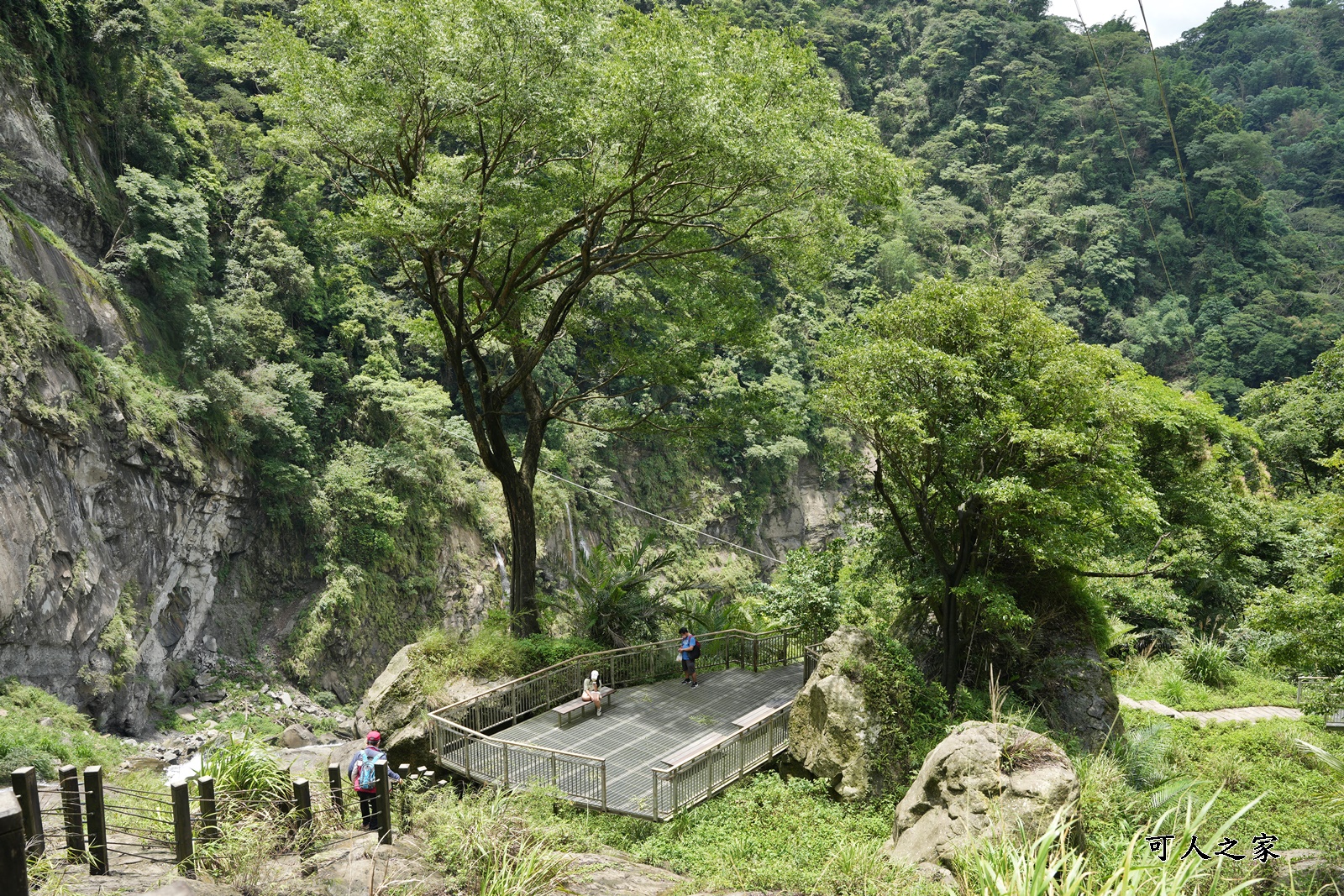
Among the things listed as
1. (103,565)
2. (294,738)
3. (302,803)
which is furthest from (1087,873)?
(103,565)

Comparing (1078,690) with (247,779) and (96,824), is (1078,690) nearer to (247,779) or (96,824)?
(247,779)

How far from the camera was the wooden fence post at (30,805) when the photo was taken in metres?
5.36

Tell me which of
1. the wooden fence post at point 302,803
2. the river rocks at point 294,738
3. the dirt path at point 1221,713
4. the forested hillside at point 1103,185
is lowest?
the river rocks at point 294,738

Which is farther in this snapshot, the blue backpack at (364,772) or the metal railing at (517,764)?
the metal railing at (517,764)

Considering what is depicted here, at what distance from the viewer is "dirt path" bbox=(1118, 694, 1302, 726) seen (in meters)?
14.4

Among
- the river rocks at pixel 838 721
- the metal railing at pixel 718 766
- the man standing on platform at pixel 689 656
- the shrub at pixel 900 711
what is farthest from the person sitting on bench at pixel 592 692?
the shrub at pixel 900 711

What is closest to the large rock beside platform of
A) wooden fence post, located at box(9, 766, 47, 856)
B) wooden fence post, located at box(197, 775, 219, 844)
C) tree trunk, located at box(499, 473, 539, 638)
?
tree trunk, located at box(499, 473, 539, 638)

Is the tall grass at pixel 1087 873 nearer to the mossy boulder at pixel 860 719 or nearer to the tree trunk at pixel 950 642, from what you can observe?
the mossy boulder at pixel 860 719

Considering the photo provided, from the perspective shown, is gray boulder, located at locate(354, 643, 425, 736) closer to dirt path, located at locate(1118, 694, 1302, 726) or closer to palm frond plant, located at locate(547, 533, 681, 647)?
palm frond plant, located at locate(547, 533, 681, 647)

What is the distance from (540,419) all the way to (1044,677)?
8.75 meters

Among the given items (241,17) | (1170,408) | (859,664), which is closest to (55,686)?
(859,664)

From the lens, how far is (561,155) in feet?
37.5

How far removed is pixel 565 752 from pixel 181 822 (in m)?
4.22

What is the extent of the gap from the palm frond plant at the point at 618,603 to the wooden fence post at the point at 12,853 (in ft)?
33.4
